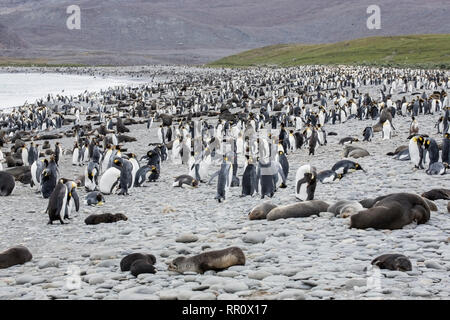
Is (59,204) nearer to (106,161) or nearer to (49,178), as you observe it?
(49,178)

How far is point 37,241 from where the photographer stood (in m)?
8.68

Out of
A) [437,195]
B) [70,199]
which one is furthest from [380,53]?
[70,199]

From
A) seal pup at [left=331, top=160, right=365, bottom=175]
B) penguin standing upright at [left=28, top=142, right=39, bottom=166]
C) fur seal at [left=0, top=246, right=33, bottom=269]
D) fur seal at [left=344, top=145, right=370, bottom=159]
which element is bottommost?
fur seal at [left=0, top=246, right=33, bottom=269]

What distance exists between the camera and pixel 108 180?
12.5 metres

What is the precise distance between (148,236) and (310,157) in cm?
850

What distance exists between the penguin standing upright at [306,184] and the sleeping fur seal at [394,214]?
2071 millimetres

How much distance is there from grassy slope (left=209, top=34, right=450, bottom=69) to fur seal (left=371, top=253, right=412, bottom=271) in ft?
164

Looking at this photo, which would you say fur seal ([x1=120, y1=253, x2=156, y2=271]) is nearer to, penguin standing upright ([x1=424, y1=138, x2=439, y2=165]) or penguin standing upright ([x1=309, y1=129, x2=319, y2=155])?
penguin standing upright ([x1=424, y1=138, x2=439, y2=165])

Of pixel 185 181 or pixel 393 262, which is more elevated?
pixel 185 181

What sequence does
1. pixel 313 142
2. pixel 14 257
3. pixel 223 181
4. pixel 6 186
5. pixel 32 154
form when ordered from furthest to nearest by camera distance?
1. pixel 32 154
2. pixel 313 142
3. pixel 6 186
4. pixel 223 181
5. pixel 14 257

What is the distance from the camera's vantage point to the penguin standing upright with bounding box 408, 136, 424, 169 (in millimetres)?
11992

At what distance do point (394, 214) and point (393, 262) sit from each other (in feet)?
5.44

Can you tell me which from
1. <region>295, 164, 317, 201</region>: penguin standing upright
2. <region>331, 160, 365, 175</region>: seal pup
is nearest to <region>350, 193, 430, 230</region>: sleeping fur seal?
<region>295, 164, 317, 201</region>: penguin standing upright
